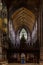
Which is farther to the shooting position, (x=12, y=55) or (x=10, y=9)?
(x=10, y=9)

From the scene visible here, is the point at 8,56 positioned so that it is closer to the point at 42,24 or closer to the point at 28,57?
the point at 28,57

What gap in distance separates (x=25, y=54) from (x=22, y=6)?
8.64 m

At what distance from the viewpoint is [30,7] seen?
129 ft

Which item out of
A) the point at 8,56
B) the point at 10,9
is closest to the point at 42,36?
the point at 8,56

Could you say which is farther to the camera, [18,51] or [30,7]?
[30,7]

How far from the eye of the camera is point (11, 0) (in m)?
36.4

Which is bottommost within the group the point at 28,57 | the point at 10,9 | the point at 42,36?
the point at 28,57

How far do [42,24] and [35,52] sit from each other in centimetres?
594

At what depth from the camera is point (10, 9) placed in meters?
38.1

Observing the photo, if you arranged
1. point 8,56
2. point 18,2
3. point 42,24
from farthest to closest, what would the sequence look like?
point 18,2 < point 8,56 < point 42,24

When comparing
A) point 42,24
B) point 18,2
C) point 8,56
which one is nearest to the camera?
point 42,24

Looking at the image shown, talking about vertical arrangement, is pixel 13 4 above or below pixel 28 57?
above

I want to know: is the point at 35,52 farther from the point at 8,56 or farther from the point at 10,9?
the point at 10,9

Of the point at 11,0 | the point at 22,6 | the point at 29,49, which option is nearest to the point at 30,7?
the point at 22,6
